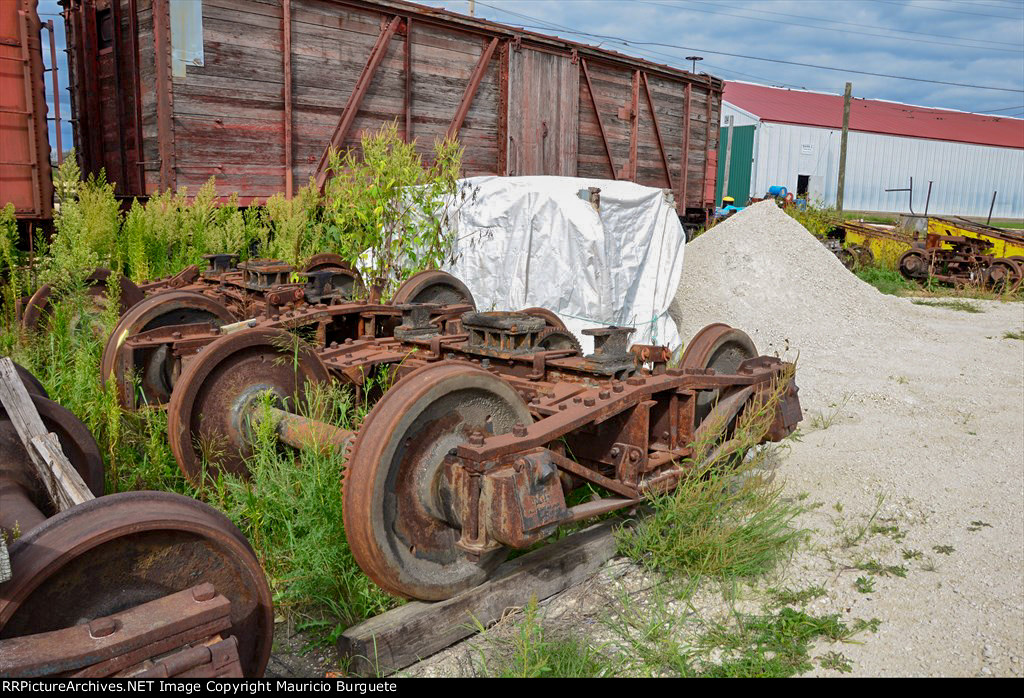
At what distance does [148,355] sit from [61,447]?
163 cm

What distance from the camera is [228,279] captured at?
600 cm

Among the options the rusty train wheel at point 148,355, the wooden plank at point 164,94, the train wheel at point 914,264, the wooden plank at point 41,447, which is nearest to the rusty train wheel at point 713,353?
the rusty train wheel at point 148,355

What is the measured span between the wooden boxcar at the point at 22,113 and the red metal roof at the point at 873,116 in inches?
1267

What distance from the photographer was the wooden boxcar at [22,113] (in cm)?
738

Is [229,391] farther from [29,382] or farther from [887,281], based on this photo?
[887,281]

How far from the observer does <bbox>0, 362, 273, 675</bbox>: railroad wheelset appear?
1.79 meters

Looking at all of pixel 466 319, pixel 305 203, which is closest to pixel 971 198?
pixel 305 203

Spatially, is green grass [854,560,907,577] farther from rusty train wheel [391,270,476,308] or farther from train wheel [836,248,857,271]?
train wheel [836,248,857,271]

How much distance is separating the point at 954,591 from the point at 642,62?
12872mm

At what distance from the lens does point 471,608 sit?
9.70 feet

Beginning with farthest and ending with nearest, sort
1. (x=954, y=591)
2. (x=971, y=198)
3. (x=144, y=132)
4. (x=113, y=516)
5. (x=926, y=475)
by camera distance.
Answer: (x=971, y=198) < (x=144, y=132) < (x=926, y=475) < (x=954, y=591) < (x=113, y=516)

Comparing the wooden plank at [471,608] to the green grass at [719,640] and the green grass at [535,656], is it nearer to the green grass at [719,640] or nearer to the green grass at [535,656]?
the green grass at [535,656]
